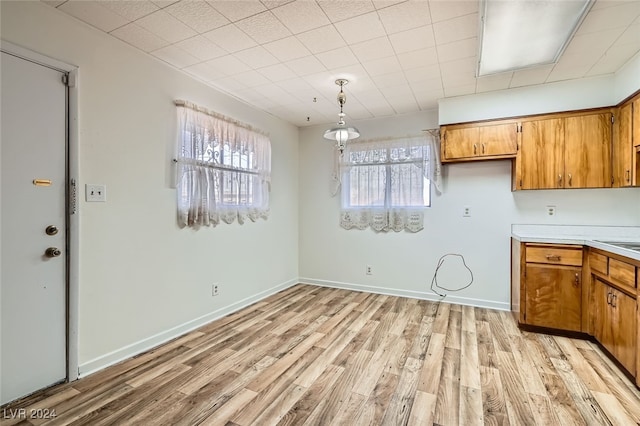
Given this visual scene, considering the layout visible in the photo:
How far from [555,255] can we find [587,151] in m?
1.09

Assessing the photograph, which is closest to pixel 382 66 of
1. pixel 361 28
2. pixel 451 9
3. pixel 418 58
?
pixel 418 58

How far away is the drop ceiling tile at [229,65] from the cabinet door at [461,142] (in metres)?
2.35

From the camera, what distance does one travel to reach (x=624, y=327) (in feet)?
7.06

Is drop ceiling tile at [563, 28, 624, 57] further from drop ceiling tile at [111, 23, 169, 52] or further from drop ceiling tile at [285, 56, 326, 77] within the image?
drop ceiling tile at [111, 23, 169, 52]

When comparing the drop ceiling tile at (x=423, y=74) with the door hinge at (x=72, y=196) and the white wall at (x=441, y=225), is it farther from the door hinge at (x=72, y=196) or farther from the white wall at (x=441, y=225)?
the door hinge at (x=72, y=196)

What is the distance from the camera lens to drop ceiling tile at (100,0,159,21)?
1889mm

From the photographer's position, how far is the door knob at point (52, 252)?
76.2 inches

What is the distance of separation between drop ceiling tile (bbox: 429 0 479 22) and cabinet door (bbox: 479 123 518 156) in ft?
5.52

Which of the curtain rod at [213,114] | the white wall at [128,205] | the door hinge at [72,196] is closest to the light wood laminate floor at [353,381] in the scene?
the white wall at [128,205]

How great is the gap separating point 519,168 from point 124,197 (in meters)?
3.75

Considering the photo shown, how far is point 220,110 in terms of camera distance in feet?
10.7

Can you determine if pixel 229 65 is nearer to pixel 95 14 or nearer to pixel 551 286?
pixel 95 14

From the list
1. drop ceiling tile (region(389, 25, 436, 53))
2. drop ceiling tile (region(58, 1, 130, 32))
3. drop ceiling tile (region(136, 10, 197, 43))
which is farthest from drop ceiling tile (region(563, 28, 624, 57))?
drop ceiling tile (region(58, 1, 130, 32))

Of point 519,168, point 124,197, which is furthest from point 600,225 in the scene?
point 124,197
